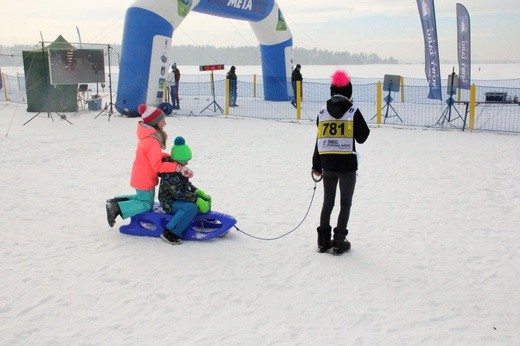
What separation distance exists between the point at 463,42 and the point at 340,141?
16.2 meters

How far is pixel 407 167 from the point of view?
8289 millimetres

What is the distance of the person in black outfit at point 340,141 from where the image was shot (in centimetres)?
425

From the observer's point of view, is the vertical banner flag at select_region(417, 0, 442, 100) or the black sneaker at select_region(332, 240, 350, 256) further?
the vertical banner flag at select_region(417, 0, 442, 100)

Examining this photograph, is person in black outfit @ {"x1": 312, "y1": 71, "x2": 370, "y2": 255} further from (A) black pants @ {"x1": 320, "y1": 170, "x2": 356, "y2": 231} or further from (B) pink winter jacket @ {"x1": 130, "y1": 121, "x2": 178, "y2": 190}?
(B) pink winter jacket @ {"x1": 130, "y1": 121, "x2": 178, "y2": 190}

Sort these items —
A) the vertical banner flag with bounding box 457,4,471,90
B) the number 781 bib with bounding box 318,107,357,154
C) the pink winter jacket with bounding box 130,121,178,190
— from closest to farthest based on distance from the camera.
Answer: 1. the number 781 bib with bounding box 318,107,357,154
2. the pink winter jacket with bounding box 130,121,178,190
3. the vertical banner flag with bounding box 457,4,471,90

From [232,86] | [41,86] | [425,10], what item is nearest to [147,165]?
[41,86]

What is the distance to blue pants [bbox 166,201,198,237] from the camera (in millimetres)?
4664

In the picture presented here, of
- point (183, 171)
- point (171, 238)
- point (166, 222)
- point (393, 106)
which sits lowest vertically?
point (171, 238)

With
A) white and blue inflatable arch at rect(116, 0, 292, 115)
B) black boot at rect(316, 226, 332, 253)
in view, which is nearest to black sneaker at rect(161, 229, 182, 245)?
black boot at rect(316, 226, 332, 253)

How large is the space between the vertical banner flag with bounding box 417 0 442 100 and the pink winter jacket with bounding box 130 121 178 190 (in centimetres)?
1441

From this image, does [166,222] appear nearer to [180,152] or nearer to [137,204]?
[137,204]

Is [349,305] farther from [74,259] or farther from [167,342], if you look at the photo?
[74,259]

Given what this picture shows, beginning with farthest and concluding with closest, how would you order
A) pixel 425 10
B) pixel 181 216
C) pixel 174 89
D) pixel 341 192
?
pixel 174 89, pixel 425 10, pixel 181 216, pixel 341 192

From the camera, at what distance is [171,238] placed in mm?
4711
